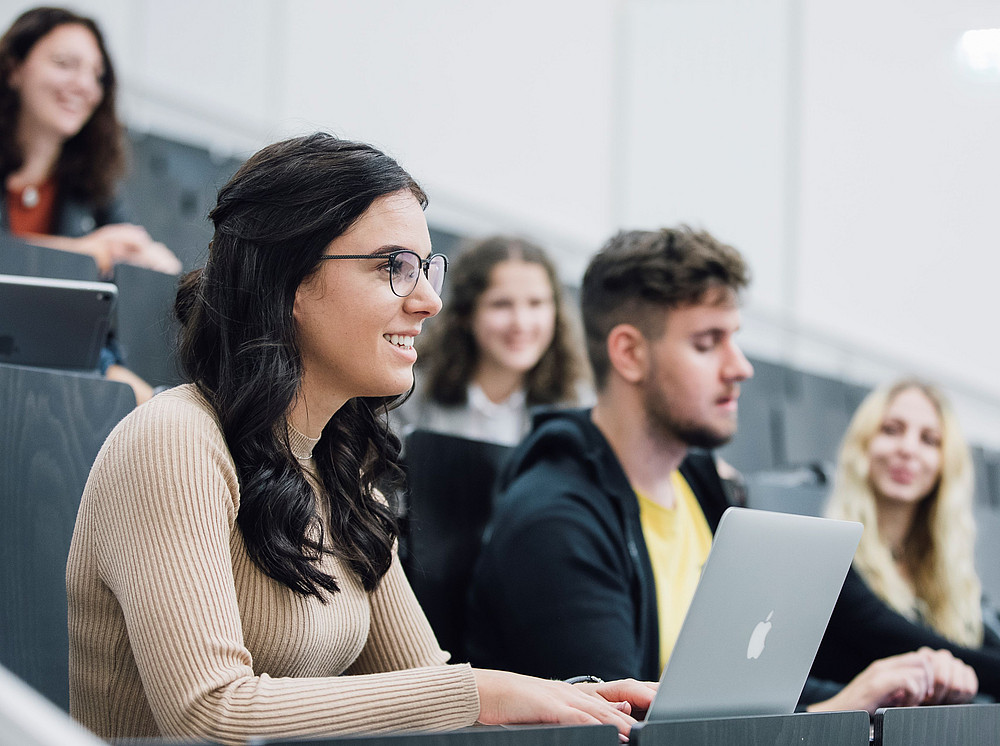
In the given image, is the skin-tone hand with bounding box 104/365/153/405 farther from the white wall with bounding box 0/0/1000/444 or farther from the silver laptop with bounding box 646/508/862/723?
the white wall with bounding box 0/0/1000/444

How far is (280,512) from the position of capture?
71cm

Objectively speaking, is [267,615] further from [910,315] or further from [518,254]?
[910,315]

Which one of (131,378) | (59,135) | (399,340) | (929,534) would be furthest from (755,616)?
(59,135)

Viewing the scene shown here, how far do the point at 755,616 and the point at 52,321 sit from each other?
0.66 m

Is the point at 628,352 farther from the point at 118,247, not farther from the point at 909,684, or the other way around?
the point at 118,247

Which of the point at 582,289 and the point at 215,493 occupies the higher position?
the point at 582,289

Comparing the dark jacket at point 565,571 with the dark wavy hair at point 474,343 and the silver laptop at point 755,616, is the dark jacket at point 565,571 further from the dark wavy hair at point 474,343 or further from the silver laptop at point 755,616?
the dark wavy hair at point 474,343

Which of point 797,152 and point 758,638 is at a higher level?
point 797,152

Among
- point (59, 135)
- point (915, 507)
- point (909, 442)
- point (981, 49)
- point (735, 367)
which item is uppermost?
point (981, 49)

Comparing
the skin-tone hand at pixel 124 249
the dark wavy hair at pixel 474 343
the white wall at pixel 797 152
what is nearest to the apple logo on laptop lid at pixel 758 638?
the skin-tone hand at pixel 124 249

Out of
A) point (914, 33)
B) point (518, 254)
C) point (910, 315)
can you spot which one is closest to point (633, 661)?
point (518, 254)

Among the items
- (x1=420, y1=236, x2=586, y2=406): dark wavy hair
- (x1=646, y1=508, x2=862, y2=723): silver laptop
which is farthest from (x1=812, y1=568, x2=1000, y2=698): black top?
(x1=420, y1=236, x2=586, y2=406): dark wavy hair

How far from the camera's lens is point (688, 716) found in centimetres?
68

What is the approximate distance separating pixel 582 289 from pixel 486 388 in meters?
0.50
